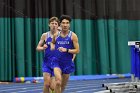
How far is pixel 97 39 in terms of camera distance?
50.4 ft

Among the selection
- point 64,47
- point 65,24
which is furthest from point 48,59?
point 65,24

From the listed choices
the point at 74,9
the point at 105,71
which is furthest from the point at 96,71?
the point at 74,9

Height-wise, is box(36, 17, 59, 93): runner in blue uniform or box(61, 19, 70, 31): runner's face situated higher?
box(61, 19, 70, 31): runner's face

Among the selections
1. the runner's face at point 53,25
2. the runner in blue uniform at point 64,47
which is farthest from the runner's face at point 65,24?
the runner's face at point 53,25

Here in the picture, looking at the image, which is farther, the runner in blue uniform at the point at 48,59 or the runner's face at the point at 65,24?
the runner in blue uniform at the point at 48,59

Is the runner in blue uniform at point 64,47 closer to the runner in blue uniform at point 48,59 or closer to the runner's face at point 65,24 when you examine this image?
the runner's face at point 65,24

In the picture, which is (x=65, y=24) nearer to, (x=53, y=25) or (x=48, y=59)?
(x=53, y=25)

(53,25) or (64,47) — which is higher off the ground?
(53,25)

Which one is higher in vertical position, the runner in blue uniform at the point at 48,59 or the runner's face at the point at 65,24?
the runner's face at the point at 65,24

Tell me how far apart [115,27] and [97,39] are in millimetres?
938

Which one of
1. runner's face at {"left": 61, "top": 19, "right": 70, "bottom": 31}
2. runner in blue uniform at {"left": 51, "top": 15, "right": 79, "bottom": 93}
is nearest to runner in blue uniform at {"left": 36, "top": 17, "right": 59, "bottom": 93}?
runner in blue uniform at {"left": 51, "top": 15, "right": 79, "bottom": 93}

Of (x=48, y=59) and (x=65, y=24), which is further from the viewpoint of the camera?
(x=48, y=59)

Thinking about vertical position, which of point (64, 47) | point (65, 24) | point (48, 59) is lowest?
point (48, 59)

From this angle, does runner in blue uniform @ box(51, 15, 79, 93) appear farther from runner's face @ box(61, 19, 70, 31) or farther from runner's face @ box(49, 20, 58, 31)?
runner's face @ box(49, 20, 58, 31)
